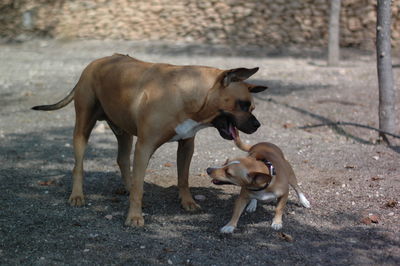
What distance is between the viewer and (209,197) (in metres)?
6.45

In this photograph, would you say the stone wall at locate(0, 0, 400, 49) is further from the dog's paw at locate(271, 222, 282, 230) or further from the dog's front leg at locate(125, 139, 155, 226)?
the dog's front leg at locate(125, 139, 155, 226)

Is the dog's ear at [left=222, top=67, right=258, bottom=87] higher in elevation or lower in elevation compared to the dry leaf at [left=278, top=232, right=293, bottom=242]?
higher

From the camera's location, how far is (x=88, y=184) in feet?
22.9

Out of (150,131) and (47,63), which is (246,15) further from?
(150,131)

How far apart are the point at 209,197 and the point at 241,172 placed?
3.88 ft

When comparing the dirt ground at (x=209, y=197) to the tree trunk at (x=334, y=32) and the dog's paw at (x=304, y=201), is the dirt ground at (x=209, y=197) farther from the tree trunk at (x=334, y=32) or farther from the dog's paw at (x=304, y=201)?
the tree trunk at (x=334, y=32)

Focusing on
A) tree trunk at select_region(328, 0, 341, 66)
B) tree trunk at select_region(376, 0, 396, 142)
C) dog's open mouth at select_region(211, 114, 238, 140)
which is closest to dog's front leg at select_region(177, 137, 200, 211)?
dog's open mouth at select_region(211, 114, 238, 140)

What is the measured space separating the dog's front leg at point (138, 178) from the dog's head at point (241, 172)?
59 cm

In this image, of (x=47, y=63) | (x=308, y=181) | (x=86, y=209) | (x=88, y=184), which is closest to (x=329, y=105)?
(x=308, y=181)

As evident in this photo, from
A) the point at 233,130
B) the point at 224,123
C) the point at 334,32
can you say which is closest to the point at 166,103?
the point at 224,123

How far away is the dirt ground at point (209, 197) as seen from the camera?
4832 millimetres

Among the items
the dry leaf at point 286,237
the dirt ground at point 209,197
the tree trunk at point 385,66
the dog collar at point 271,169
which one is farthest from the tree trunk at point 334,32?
the dry leaf at point 286,237

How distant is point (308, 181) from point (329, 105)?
15.4 feet

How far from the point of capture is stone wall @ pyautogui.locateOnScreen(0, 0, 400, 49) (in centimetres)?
1900
